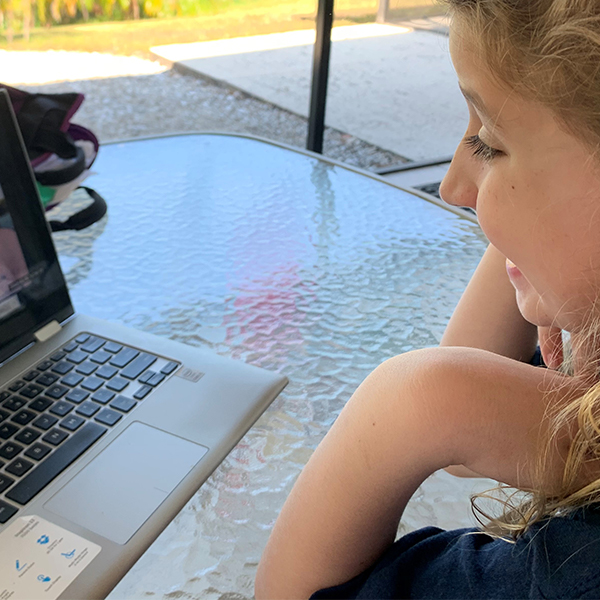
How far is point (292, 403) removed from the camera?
593mm

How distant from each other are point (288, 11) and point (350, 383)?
395 centimetres

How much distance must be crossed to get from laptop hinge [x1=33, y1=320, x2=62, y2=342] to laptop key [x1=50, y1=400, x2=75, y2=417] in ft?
0.34

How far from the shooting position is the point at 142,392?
21.9 inches

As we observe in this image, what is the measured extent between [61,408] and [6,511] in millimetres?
107

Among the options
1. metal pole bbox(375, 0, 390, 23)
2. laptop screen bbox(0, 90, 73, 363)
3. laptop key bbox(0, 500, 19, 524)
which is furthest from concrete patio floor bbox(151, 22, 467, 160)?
laptop key bbox(0, 500, 19, 524)

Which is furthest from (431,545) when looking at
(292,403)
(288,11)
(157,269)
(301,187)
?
(288,11)

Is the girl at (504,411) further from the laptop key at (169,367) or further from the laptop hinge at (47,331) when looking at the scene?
the laptop hinge at (47,331)

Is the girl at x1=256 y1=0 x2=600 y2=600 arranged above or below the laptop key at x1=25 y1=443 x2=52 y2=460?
above

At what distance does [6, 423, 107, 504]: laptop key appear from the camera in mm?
452

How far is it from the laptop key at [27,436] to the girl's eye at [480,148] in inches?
16.4

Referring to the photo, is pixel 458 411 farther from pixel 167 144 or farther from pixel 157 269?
pixel 167 144

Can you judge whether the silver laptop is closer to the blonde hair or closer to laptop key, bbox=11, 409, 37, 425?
laptop key, bbox=11, 409, 37, 425

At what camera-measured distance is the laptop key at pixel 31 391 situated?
1.77 ft

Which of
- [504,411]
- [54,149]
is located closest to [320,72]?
[54,149]
